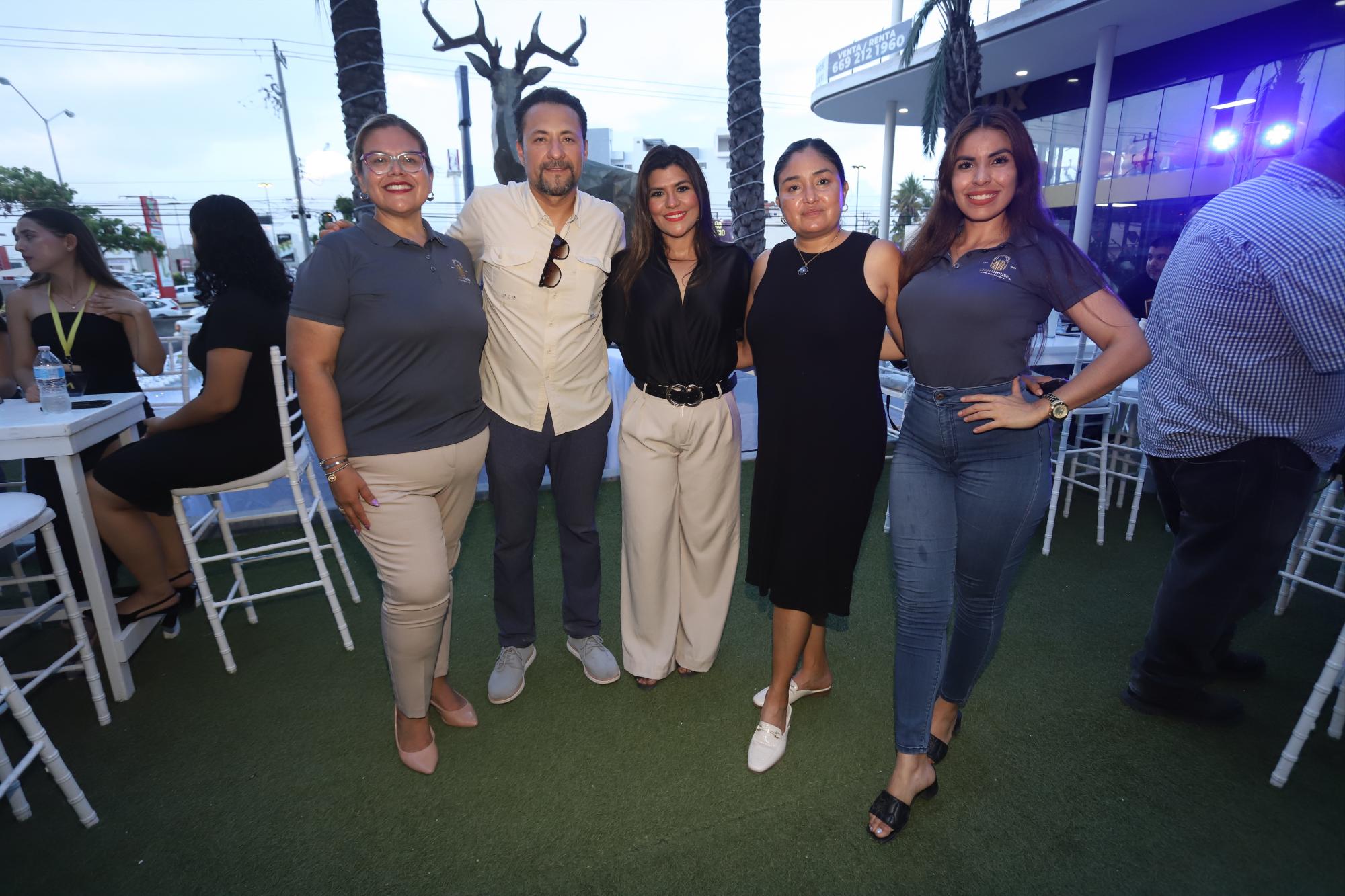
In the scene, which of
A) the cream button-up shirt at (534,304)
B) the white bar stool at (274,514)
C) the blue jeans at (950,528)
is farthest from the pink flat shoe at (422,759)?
the blue jeans at (950,528)

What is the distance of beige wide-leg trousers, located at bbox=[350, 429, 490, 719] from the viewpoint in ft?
6.37

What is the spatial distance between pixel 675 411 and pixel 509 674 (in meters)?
1.18

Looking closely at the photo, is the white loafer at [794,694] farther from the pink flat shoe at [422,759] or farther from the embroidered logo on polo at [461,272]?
the embroidered logo on polo at [461,272]

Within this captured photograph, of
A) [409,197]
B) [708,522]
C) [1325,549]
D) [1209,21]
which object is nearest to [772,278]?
[708,522]

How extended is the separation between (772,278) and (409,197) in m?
1.05

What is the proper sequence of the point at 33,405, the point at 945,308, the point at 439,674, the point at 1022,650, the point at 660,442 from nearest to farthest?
the point at 945,308 < the point at 660,442 < the point at 439,674 < the point at 33,405 < the point at 1022,650

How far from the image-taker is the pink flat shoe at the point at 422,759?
6.97 feet

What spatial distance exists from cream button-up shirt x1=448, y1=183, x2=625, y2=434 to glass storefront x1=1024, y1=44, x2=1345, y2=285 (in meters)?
7.35

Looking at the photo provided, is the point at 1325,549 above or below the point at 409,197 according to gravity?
below

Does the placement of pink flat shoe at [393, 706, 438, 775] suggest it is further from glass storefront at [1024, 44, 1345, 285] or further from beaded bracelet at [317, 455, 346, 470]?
glass storefront at [1024, 44, 1345, 285]

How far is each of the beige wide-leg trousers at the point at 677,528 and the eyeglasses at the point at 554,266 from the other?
17.4 inches

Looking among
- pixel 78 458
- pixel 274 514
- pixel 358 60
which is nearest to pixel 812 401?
pixel 274 514

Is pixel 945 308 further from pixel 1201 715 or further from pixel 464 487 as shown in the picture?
pixel 1201 715

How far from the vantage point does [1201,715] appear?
7.46ft
